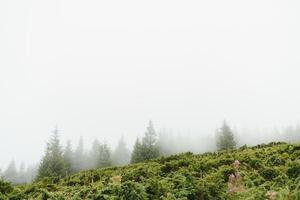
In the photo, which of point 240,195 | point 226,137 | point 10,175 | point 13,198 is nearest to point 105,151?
point 226,137

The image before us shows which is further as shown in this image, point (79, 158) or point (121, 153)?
point (121, 153)

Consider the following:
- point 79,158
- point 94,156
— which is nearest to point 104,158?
point 79,158

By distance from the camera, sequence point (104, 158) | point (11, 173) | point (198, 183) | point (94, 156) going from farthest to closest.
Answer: point (11, 173)
point (94, 156)
point (104, 158)
point (198, 183)

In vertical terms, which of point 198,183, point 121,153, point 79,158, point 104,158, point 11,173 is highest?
point 121,153

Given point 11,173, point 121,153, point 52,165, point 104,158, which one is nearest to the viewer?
point 52,165

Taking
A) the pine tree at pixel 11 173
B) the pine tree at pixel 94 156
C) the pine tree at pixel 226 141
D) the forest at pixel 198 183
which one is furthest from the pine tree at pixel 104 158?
the forest at pixel 198 183

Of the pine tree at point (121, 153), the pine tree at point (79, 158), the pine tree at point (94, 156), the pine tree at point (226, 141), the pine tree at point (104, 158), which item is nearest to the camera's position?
the pine tree at point (226, 141)

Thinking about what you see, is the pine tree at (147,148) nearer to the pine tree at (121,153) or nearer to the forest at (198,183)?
the pine tree at (121,153)

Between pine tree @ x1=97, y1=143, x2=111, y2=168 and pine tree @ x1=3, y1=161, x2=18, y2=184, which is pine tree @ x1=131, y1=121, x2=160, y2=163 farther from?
pine tree @ x1=3, y1=161, x2=18, y2=184

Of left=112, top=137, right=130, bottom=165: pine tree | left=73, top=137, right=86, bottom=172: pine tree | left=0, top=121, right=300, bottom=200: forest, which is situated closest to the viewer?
left=0, top=121, right=300, bottom=200: forest

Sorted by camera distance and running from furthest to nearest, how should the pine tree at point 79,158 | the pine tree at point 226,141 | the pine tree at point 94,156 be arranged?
the pine tree at point 94,156
the pine tree at point 79,158
the pine tree at point 226,141

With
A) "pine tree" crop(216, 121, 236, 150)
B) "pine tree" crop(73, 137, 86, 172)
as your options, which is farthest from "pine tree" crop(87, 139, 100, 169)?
"pine tree" crop(216, 121, 236, 150)

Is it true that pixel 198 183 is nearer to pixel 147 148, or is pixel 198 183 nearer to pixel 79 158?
pixel 147 148

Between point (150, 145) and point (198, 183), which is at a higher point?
point (150, 145)
